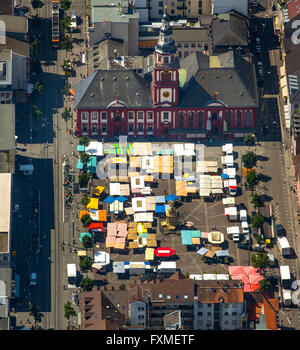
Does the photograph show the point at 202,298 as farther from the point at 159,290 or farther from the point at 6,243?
the point at 6,243

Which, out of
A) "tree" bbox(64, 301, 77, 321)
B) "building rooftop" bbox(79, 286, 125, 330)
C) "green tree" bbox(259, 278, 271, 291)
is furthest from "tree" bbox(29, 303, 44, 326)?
"green tree" bbox(259, 278, 271, 291)

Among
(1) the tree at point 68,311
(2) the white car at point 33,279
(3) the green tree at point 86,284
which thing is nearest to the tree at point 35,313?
(1) the tree at point 68,311

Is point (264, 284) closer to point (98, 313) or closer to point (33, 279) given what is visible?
point (98, 313)

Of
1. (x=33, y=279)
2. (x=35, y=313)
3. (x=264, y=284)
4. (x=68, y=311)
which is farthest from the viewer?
(x=33, y=279)

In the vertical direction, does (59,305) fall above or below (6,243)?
below

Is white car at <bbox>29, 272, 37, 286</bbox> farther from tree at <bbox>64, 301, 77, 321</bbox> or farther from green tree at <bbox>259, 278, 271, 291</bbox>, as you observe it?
green tree at <bbox>259, 278, 271, 291</bbox>

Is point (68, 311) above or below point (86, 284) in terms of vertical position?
below

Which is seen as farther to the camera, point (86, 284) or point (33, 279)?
point (33, 279)

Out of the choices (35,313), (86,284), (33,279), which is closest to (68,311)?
(35,313)

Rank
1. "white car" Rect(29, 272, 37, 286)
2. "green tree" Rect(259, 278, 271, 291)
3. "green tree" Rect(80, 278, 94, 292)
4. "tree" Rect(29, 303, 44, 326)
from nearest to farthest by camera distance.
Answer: "tree" Rect(29, 303, 44, 326) < "green tree" Rect(80, 278, 94, 292) < "green tree" Rect(259, 278, 271, 291) < "white car" Rect(29, 272, 37, 286)

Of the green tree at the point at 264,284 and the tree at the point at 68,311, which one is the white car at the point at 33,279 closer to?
the tree at the point at 68,311
